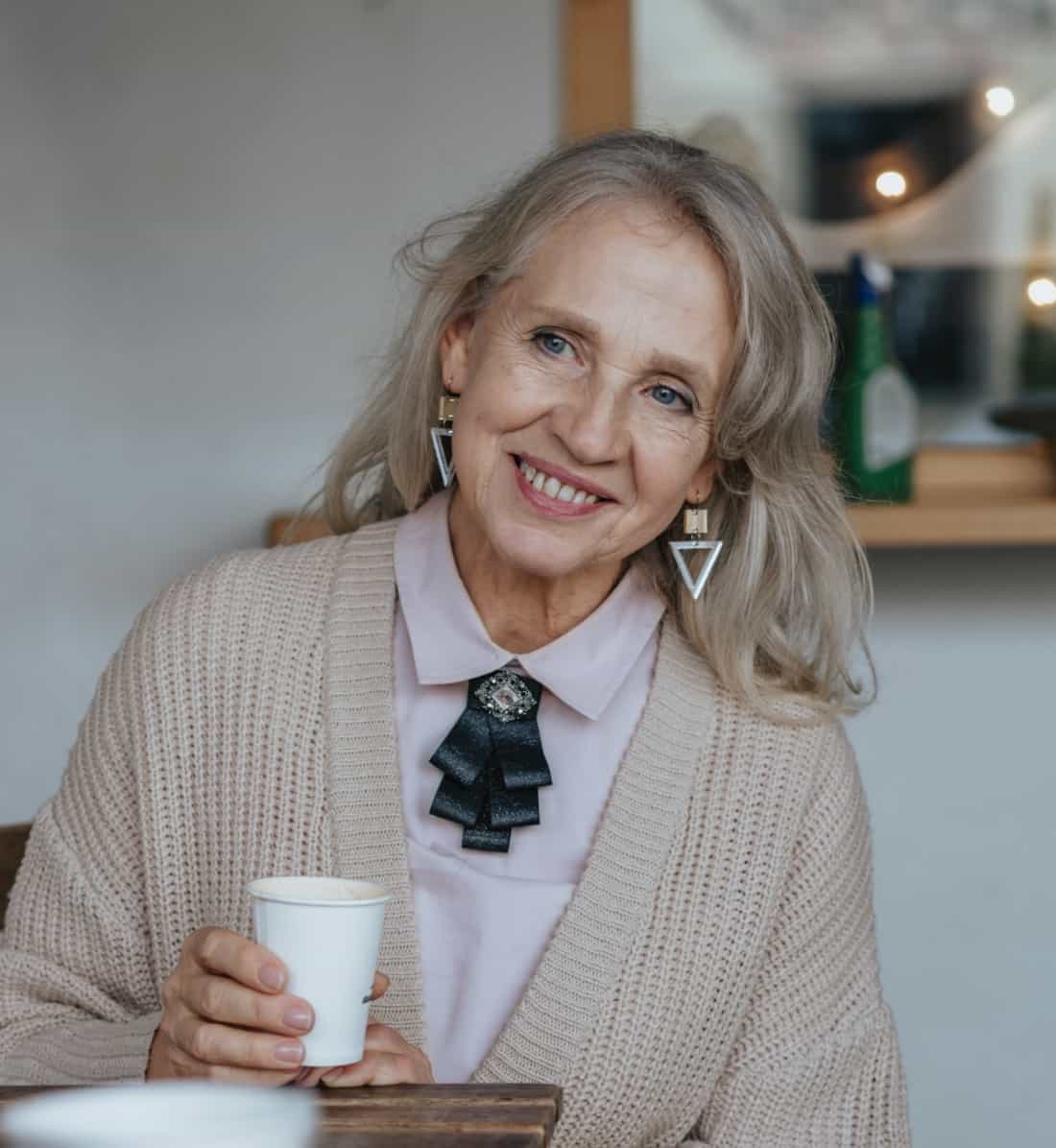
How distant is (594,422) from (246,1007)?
24.1 inches

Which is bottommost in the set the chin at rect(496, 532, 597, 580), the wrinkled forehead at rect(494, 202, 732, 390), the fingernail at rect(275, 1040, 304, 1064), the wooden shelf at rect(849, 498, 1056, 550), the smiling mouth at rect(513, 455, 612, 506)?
the fingernail at rect(275, 1040, 304, 1064)

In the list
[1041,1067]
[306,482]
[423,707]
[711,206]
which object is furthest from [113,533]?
[1041,1067]

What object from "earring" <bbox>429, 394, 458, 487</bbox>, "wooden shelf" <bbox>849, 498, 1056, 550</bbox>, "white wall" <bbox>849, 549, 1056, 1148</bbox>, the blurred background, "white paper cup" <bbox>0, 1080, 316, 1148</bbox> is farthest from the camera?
"white wall" <bbox>849, 549, 1056, 1148</bbox>

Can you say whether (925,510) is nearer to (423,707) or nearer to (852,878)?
(852,878)

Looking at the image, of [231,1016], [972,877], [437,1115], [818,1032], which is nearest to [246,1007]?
[231,1016]

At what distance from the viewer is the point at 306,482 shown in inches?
94.5

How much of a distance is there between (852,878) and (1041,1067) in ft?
3.90

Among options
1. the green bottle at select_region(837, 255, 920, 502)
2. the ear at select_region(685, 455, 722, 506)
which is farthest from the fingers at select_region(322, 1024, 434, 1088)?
the green bottle at select_region(837, 255, 920, 502)

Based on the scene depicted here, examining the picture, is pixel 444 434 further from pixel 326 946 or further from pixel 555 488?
pixel 326 946

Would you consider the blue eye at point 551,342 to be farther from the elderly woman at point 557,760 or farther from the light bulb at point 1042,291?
the light bulb at point 1042,291

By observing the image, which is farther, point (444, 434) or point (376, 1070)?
point (444, 434)

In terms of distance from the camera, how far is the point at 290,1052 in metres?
0.97

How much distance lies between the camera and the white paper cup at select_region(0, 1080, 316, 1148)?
0.55 metres

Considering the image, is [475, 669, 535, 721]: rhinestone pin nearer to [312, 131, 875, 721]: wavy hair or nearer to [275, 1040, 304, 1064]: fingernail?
[312, 131, 875, 721]: wavy hair
